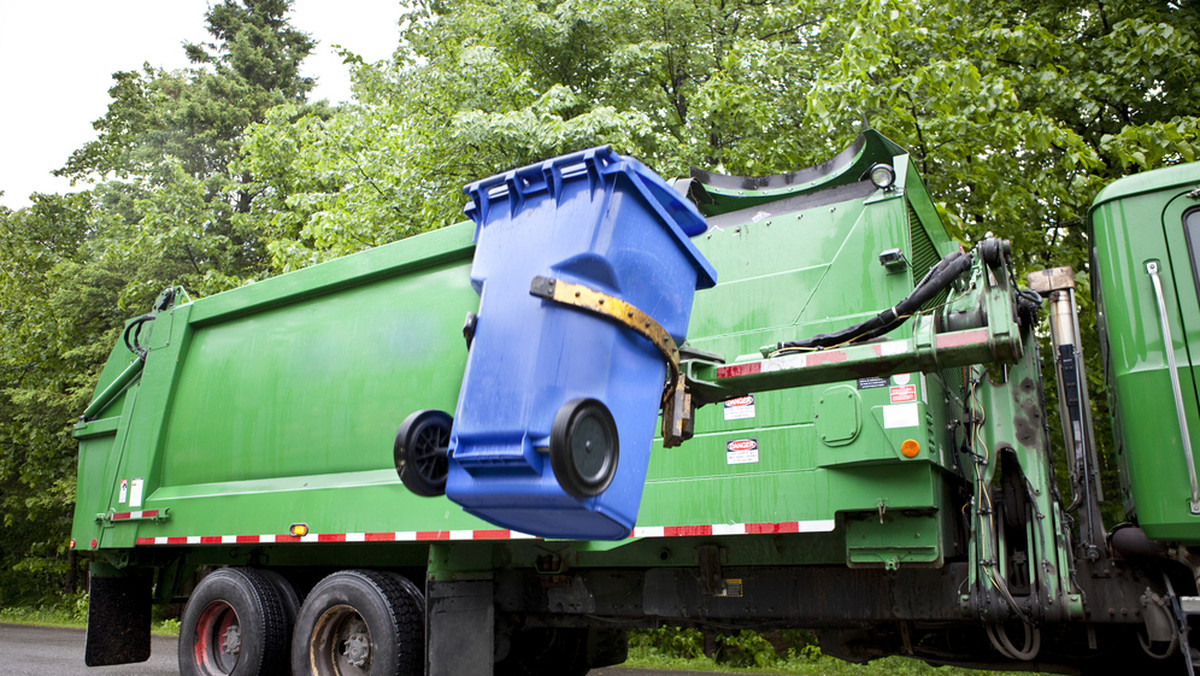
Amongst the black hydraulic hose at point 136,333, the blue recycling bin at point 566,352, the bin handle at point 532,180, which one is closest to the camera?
the blue recycling bin at point 566,352

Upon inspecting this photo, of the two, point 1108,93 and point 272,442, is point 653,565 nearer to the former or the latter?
point 272,442

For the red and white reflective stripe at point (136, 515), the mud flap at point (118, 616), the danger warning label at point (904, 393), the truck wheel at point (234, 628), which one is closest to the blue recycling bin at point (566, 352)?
the danger warning label at point (904, 393)

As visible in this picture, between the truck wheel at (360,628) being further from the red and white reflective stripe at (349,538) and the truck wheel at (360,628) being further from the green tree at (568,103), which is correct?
the green tree at (568,103)

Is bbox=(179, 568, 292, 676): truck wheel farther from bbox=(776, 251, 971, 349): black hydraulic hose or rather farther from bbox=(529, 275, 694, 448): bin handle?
bbox=(776, 251, 971, 349): black hydraulic hose

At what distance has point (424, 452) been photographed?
2471mm

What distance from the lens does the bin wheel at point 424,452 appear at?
7.89 feet

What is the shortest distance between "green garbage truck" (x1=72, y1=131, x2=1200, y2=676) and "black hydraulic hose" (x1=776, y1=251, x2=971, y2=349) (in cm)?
1

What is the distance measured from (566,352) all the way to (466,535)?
2311 millimetres

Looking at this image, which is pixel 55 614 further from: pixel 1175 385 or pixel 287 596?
pixel 1175 385

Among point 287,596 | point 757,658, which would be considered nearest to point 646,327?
point 287,596

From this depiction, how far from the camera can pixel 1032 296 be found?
3.39 m

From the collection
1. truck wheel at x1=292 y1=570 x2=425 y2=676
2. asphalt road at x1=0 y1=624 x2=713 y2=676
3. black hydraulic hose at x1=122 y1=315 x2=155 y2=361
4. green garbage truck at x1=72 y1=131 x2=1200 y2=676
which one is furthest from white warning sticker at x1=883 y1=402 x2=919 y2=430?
black hydraulic hose at x1=122 y1=315 x2=155 y2=361

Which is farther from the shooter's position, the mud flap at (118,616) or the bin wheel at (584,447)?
the mud flap at (118,616)

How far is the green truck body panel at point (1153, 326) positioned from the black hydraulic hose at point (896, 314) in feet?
2.54
